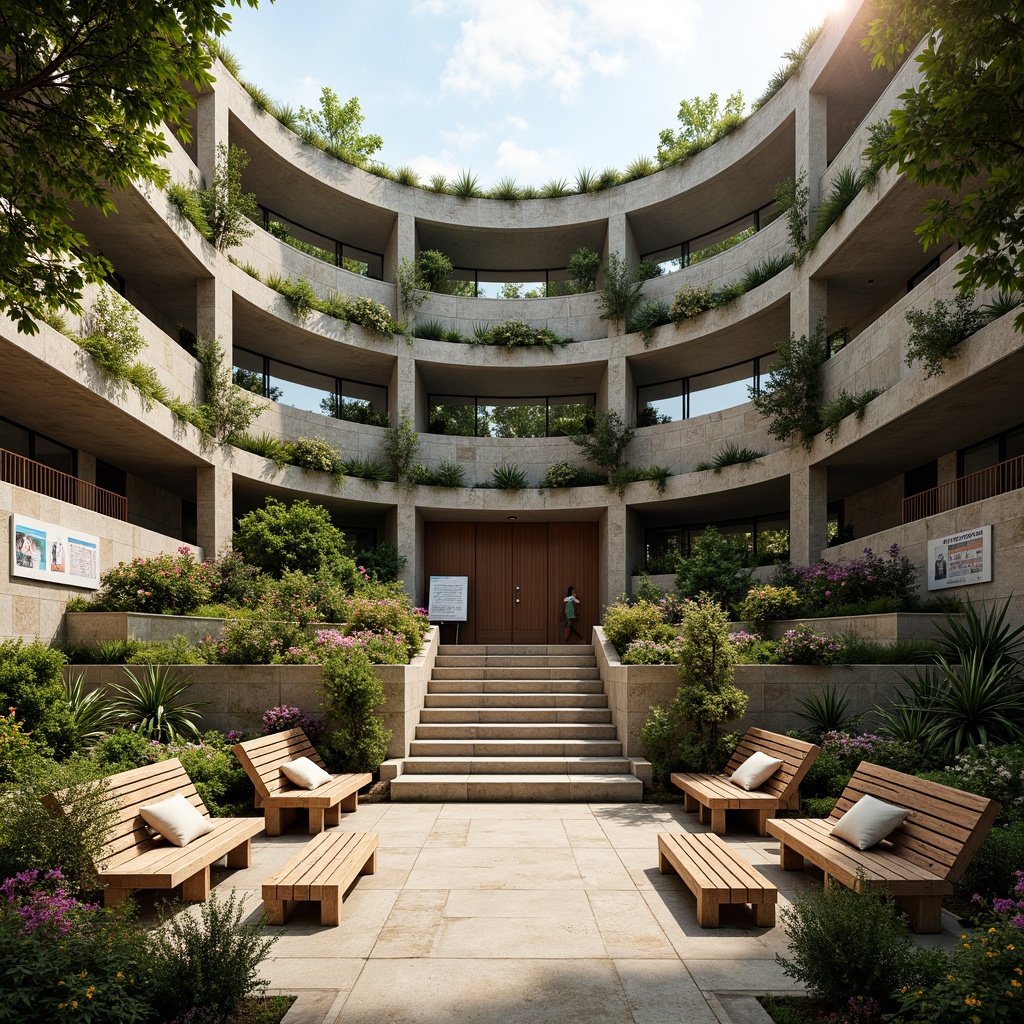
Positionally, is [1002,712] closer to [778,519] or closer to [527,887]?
[527,887]

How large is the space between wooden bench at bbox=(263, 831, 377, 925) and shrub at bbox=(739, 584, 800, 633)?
10.6m

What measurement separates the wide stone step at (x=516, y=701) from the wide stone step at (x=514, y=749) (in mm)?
1439

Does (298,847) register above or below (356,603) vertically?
below

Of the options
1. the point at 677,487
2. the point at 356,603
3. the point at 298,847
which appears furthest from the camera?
the point at 677,487

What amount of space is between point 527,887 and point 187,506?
18.4 m

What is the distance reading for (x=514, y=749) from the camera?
12117 millimetres

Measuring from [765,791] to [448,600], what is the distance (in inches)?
582

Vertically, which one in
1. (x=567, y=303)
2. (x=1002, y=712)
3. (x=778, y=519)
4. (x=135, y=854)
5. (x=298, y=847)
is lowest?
(x=298, y=847)

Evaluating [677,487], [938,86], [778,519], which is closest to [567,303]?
[677,487]

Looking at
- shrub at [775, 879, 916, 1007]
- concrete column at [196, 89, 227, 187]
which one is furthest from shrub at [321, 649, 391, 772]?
concrete column at [196, 89, 227, 187]

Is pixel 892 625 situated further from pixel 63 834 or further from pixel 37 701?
pixel 37 701

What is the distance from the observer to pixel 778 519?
22734 millimetres

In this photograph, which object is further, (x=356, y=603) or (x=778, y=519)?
(x=778, y=519)

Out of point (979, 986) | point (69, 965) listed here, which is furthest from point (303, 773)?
point (979, 986)
